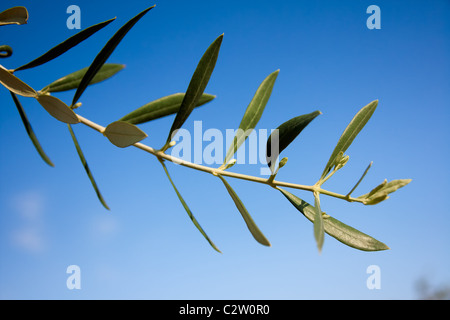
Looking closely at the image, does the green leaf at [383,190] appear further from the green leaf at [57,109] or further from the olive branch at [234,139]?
the green leaf at [57,109]

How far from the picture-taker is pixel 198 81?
774mm

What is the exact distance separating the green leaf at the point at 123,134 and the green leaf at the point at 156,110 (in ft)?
0.80

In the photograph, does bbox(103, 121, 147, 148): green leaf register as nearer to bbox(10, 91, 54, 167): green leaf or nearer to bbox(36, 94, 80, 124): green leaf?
bbox(36, 94, 80, 124): green leaf

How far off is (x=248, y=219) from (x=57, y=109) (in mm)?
474

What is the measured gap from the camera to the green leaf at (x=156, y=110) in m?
0.92

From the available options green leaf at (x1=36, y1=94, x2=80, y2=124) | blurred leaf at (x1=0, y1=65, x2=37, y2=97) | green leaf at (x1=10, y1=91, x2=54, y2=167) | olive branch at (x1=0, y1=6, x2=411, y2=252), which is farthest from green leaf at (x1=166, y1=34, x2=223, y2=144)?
green leaf at (x1=10, y1=91, x2=54, y2=167)

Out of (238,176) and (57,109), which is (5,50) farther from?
(238,176)

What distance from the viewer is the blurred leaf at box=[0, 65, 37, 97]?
0.74 meters

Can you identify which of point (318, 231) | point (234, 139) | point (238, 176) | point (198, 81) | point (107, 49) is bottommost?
point (318, 231)

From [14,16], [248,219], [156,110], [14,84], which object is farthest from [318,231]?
[14,16]

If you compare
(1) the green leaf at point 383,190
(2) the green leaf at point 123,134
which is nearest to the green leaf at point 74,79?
(2) the green leaf at point 123,134
